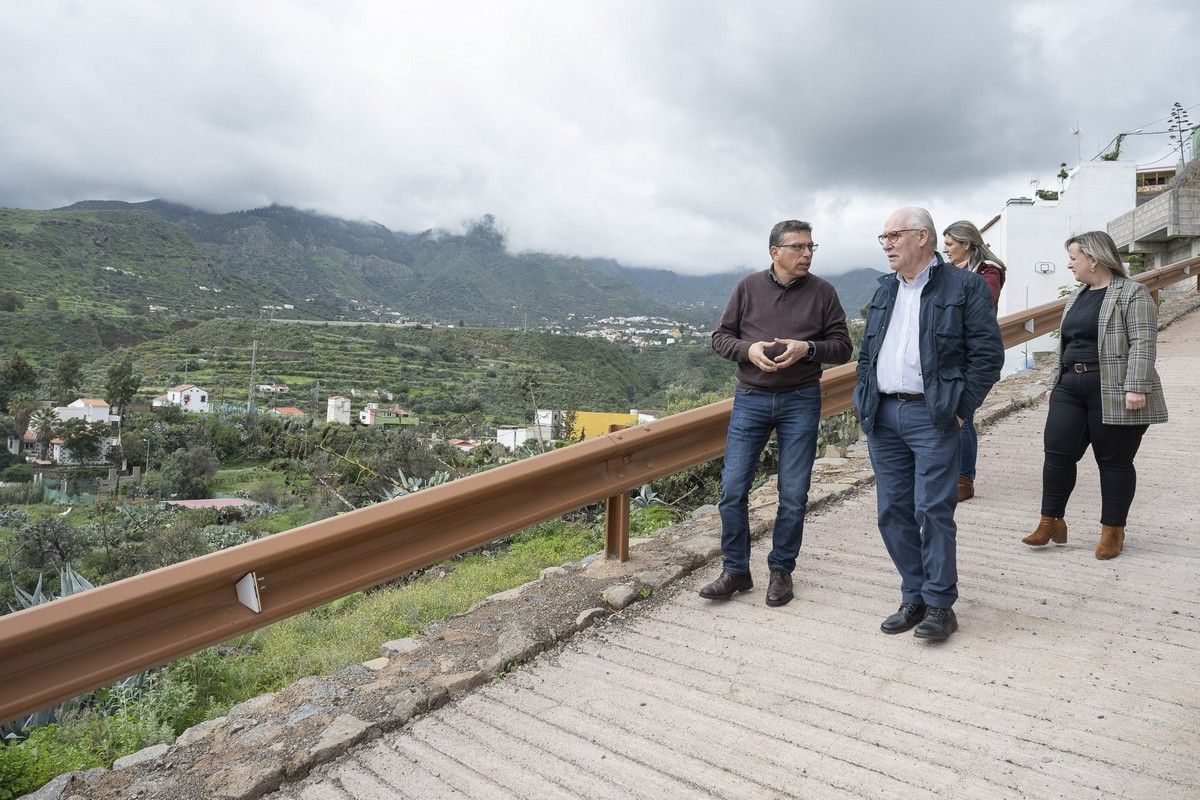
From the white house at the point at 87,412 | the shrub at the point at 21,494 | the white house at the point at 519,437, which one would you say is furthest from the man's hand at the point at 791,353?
the white house at the point at 87,412

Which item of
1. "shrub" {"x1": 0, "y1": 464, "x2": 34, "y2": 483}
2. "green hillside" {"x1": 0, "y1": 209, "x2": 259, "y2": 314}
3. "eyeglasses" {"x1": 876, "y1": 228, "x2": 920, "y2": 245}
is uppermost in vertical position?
"green hillside" {"x1": 0, "y1": 209, "x2": 259, "y2": 314}

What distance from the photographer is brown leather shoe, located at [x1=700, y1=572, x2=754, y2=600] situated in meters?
4.03

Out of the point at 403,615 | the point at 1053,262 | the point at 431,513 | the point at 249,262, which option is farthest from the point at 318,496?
the point at 249,262

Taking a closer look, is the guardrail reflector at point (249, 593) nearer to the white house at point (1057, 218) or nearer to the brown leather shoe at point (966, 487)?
the brown leather shoe at point (966, 487)

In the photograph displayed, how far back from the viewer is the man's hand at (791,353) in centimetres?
374

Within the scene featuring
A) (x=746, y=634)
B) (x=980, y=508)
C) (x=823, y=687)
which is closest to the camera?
(x=823, y=687)

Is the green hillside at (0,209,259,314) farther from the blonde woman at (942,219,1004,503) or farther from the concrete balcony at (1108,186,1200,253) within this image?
the blonde woman at (942,219,1004,503)

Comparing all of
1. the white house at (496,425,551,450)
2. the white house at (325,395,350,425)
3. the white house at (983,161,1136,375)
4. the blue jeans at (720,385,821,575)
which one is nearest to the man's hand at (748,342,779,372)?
the blue jeans at (720,385,821,575)

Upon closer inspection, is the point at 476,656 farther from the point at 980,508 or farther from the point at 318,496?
the point at 318,496

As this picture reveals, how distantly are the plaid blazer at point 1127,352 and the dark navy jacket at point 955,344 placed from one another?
129 centimetres

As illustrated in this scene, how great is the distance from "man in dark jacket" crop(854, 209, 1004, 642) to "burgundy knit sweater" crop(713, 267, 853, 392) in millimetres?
227

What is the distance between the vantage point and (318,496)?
2098 cm

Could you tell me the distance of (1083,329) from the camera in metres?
4.52

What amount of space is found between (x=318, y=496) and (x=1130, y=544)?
760 inches
